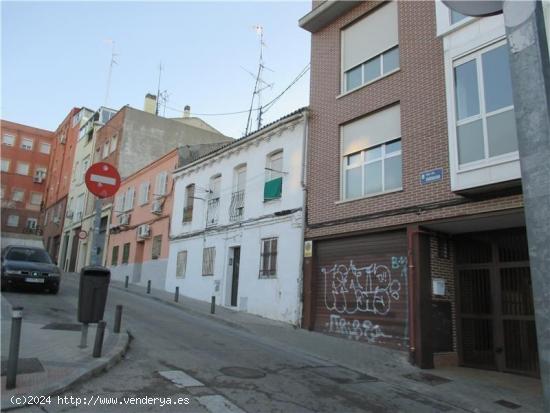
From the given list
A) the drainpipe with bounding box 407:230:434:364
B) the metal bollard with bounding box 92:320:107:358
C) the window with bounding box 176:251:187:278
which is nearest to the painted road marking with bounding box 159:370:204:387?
the metal bollard with bounding box 92:320:107:358

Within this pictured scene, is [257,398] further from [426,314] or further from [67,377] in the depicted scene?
[426,314]

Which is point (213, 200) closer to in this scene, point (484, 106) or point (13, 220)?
point (484, 106)

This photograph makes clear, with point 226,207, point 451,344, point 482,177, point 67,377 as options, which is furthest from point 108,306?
point 482,177

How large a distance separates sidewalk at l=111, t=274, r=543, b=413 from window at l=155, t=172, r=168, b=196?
11617mm

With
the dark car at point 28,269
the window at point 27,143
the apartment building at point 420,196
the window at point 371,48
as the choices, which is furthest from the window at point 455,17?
the window at point 27,143

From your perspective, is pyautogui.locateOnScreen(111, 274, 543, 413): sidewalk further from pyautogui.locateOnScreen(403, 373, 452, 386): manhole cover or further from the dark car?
the dark car

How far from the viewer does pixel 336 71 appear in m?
14.2

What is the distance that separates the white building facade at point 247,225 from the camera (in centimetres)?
1460

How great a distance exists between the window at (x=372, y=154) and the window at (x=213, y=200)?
7271 millimetres

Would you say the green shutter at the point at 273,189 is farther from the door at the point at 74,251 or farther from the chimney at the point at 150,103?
the door at the point at 74,251

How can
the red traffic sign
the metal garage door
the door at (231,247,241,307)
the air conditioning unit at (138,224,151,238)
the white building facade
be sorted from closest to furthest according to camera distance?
the red traffic sign, the metal garage door, the white building facade, the door at (231,247,241,307), the air conditioning unit at (138,224,151,238)

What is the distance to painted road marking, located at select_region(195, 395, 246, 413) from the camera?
5.54 m

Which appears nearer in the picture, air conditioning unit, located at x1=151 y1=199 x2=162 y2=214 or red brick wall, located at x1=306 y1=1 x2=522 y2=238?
red brick wall, located at x1=306 y1=1 x2=522 y2=238

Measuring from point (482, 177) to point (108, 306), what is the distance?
425 inches
